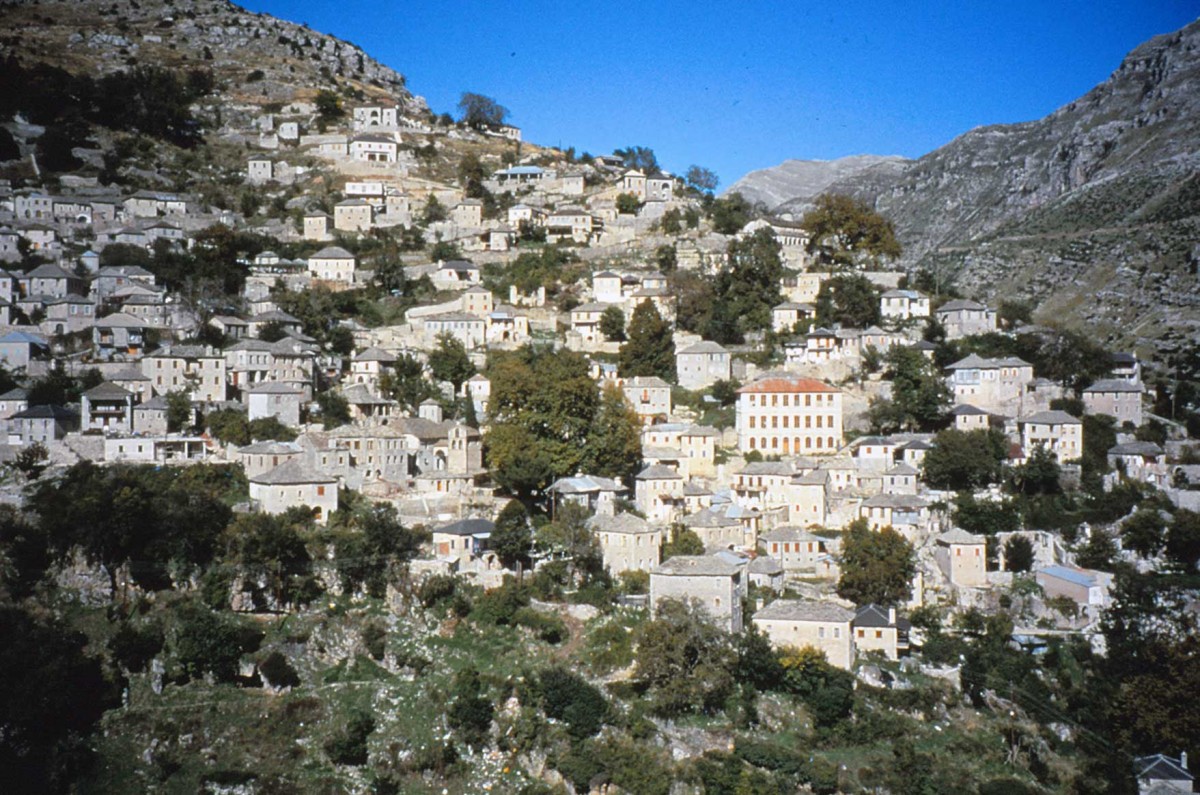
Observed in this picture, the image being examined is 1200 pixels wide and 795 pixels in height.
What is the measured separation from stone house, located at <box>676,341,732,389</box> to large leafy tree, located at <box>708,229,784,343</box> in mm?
2720

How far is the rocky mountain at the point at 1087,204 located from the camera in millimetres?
90750

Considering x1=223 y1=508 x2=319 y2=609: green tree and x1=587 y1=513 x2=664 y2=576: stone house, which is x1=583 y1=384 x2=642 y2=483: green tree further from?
x1=223 y1=508 x2=319 y2=609: green tree

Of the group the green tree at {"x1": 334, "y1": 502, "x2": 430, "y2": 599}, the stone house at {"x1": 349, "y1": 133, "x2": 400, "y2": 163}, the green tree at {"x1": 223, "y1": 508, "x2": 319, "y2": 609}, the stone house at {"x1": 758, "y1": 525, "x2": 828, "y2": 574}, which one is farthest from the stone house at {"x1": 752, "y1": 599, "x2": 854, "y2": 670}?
the stone house at {"x1": 349, "y1": 133, "x2": 400, "y2": 163}

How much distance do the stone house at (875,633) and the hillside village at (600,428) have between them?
0.35ft

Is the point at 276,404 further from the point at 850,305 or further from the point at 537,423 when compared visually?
the point at 850,305

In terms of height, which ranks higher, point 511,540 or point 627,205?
point 627,205

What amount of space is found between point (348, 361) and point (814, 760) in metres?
31.0

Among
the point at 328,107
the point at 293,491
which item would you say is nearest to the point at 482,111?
the point at 328,107

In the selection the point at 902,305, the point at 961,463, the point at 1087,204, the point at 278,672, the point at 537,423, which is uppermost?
the point at 1087,204

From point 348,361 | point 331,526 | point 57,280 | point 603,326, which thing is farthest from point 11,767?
point 603,326

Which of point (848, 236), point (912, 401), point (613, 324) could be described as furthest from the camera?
point (848, 236)

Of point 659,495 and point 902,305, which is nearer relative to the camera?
point 659,495

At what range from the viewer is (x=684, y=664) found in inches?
1340

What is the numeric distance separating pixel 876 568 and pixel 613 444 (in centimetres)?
1147
